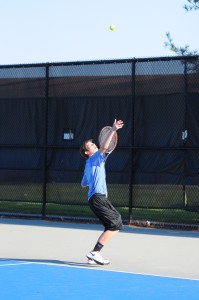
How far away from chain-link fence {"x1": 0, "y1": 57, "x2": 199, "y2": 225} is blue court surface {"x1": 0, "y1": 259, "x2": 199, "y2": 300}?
5.08 metres

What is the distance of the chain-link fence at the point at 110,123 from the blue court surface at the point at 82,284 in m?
5.08

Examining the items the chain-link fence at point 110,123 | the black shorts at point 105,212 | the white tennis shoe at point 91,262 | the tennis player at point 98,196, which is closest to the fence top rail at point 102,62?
the chain-link fence at point 110,123

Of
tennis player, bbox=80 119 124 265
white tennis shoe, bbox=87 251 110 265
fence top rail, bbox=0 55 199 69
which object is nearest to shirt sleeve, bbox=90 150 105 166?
tennis player, bbox=80 119 124 265

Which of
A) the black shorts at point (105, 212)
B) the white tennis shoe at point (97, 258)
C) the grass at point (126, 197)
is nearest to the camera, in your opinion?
the white tennis shoe at point (97, 258)

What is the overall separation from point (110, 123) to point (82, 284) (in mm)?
6821

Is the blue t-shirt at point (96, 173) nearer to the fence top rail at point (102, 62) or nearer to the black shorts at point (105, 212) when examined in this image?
the black shorts at point (105, 212)

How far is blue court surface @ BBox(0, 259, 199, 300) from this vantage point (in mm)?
6477

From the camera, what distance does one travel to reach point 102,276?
756 centimetres

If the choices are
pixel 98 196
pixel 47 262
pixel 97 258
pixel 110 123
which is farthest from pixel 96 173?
pixel 110 123

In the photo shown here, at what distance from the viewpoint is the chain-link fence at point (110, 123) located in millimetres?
12891

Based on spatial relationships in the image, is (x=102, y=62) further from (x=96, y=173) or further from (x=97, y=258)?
(x=97, y=258)

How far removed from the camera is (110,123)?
13.6 m

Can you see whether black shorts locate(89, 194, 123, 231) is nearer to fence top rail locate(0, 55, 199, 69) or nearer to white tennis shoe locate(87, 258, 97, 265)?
white tennis shoe locate(87, 258, 97, 265)

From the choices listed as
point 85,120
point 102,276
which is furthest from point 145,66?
point 102,276
